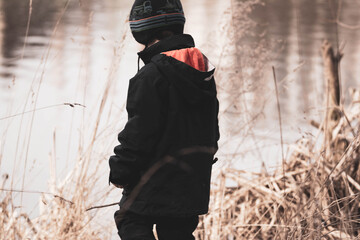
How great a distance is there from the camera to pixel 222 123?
3215 mm

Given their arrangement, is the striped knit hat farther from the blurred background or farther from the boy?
the blurred background

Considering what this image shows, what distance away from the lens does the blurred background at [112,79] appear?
2.70 m

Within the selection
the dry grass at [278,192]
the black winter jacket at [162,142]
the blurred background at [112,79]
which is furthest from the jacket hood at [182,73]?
the dry grass at [278,192]

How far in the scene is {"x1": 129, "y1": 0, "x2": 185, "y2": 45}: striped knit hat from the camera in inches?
73.7

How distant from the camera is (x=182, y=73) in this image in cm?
180

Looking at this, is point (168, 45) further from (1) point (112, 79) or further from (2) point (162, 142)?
(1) point (112, 79)

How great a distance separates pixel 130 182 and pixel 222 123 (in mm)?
1449

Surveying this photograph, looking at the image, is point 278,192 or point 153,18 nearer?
point 153,18

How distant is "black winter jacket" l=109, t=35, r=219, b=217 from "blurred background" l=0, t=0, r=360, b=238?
213 mm

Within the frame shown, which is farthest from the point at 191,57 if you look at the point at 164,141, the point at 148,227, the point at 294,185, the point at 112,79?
the point at 294,185

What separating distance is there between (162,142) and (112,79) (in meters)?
0.84

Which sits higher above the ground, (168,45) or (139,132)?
(168,45)

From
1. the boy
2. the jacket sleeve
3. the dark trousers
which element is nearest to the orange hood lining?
the boy

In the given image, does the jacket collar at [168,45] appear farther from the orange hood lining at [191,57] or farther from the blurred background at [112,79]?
the blurred background at [112,79]
